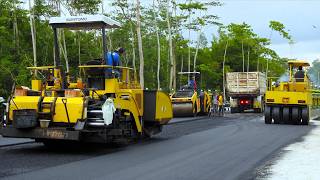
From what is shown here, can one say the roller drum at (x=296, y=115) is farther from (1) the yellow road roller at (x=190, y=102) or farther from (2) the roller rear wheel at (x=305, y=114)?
(1) the yellow road roller at (x=190, y=102)

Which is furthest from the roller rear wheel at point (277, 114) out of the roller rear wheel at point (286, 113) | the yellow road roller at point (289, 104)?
the roller rear wheel at point (286, 113)

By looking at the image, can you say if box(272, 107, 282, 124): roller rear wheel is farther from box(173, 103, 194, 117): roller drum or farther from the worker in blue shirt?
the worker in blue shirt

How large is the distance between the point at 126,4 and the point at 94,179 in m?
34.4

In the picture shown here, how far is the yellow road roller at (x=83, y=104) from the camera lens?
11.8 meters

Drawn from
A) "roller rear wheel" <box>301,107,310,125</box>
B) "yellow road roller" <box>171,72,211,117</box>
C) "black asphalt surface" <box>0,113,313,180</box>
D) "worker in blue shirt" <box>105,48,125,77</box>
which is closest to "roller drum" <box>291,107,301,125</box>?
"roller rear wheel" <box>301,107,310,125</box>

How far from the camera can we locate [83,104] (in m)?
11.7

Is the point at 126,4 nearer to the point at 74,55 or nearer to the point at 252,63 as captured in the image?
the point at 74,55

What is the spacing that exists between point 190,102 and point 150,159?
711 inches

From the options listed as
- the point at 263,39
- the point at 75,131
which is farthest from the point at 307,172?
the point at 263,39

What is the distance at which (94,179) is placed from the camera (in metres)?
8.87

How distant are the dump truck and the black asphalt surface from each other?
67.9 ft

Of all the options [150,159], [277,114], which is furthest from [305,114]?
[150,159]

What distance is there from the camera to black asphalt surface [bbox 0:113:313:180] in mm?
9398

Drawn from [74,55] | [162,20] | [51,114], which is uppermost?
[162,20]
